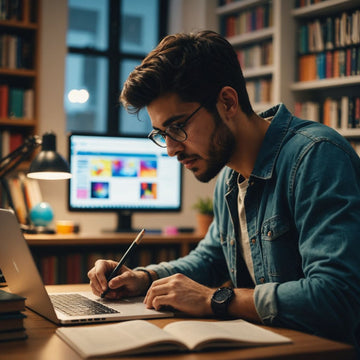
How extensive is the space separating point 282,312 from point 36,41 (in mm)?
2694

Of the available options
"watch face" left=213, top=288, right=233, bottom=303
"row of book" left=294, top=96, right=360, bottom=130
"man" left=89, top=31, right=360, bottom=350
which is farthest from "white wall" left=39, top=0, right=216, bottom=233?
"watch face" left=213, top=288, right=233, bottom=303

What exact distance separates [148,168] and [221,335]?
84.8 inches

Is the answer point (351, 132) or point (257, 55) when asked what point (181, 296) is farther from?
point (257, 55)

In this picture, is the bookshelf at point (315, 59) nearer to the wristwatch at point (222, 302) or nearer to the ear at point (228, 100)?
the ear at point (228, 100)

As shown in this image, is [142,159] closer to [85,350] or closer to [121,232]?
[121,232]

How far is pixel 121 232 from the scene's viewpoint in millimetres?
2994

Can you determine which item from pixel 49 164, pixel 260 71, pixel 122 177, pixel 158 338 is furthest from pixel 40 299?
pixel 260 71

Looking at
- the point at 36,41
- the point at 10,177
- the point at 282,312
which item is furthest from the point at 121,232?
the point at 282,312

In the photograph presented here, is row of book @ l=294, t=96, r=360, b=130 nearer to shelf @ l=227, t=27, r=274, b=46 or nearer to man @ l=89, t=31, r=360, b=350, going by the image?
shelf @ l=227, t=27, r=274, b=46

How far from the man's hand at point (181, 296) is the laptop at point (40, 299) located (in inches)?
0.9

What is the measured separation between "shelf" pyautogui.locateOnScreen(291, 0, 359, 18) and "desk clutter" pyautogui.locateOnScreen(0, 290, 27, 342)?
2.85 m

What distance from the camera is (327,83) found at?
3352 millimetres

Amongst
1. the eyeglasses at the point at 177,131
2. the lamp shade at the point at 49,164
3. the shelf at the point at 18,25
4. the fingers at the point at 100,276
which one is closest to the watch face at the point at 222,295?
the fingers at the point at 100,276

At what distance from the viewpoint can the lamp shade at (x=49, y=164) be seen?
2180 millimetres
